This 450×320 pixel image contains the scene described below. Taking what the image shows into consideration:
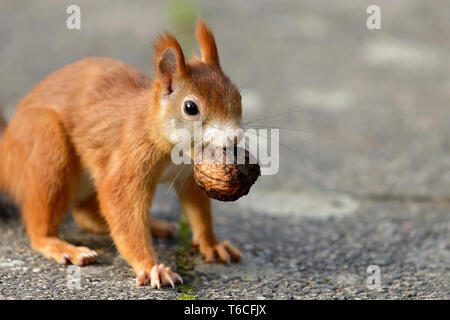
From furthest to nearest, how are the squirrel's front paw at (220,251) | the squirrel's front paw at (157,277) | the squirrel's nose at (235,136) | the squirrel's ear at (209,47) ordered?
the squirrel's front paw at (220,251)
the squirrel's ear at (209,47)
the squirrel's front paw at (157,277)
the squirrel's nose at (235,136)

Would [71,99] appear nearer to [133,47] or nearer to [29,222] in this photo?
[29,222]

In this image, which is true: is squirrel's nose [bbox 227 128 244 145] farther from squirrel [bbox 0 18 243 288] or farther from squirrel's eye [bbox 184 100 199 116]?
squirrel's eye [bbox 184 100 199 116]

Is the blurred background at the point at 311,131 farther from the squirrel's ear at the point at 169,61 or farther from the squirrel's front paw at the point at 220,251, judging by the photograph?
the squirrel's ear at the point at 169,61

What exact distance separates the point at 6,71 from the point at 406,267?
346 cm

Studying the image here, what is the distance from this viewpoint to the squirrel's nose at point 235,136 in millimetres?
2443

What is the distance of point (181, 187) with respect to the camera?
2.88 metres

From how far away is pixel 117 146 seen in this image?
2.76m

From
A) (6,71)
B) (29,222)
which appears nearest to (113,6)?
(6,71)

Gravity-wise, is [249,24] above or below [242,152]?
above

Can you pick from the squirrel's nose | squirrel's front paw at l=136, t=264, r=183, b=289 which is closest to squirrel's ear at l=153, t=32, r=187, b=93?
the squirrel's nose

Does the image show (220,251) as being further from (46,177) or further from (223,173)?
(46,177)

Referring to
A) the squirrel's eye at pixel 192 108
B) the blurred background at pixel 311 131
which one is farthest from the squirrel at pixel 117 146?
the blurred background at pixel 311 131

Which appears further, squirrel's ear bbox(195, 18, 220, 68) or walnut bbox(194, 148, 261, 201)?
squirrel's ear bbox(195, 18, 220, 68)

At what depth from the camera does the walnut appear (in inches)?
96.8
